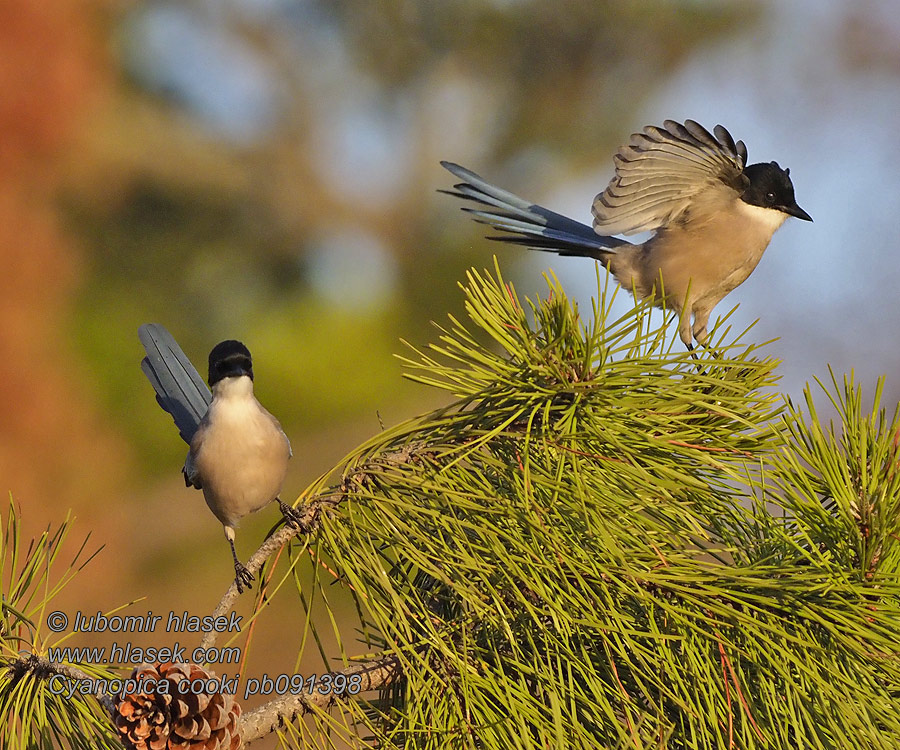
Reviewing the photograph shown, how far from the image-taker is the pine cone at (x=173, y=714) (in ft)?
1.72

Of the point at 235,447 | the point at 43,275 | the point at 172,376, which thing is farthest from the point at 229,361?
the point at 43,275

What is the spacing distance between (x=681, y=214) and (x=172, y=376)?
853mm

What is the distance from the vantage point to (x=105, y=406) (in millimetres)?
2111

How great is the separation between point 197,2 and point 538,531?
2764 millimetres

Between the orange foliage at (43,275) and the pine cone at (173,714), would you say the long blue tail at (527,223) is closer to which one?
the pine cone at (173,714)

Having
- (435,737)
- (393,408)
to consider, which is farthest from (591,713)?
(393,408)

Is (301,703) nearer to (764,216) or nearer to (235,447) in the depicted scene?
(235,447)

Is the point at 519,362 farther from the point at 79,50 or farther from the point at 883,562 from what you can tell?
the point at 79,50

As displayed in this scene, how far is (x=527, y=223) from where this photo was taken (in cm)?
139

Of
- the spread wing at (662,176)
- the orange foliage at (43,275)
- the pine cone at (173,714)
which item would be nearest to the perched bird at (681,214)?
the spread wing at (662,176)

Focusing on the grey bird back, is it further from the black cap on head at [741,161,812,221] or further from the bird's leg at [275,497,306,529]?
the black cap on head at [741,161,812,221]

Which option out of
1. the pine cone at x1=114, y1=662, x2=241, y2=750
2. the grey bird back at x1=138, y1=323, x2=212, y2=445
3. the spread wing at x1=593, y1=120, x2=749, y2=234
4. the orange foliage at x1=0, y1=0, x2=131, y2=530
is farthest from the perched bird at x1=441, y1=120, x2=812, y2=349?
the orange foliage at x1=0, y1=0, x2=131, y2=530

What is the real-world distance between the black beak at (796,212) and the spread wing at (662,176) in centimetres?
8

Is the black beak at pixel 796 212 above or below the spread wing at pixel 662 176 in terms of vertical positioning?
below
